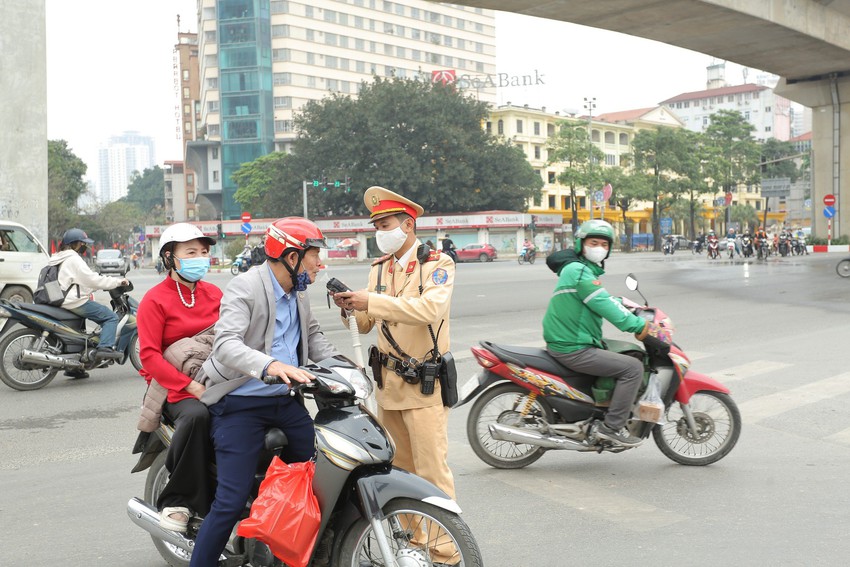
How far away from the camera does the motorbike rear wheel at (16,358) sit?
27.8 feet

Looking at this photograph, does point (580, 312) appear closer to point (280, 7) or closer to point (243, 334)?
point (243, 334)

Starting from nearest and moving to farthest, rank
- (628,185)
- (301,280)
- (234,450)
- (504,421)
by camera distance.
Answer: (234,450) → (301,280) → (504,421) → (628,185)

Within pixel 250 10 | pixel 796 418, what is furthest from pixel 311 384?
pixel 250 10

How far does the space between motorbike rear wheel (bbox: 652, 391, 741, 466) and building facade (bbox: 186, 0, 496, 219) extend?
87031 millimetres

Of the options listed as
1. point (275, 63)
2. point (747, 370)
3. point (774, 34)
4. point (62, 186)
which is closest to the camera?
point (747, 370)

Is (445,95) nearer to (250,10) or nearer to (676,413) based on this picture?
(250,10)

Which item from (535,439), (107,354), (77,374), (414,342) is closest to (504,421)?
(535,439)

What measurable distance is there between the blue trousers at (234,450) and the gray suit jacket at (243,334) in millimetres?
88

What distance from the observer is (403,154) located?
59500mm

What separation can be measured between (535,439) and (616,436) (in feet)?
1.64

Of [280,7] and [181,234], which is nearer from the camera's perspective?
[181,234]

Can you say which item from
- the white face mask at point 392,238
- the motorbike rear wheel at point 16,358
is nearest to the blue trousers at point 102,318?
the motorbike rear wheel at point 16,358

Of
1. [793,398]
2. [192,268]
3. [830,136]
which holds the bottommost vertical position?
[793,398]

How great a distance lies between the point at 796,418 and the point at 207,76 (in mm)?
97880
